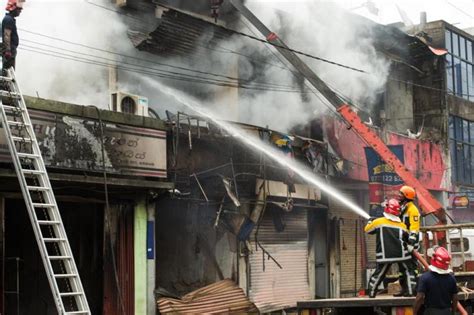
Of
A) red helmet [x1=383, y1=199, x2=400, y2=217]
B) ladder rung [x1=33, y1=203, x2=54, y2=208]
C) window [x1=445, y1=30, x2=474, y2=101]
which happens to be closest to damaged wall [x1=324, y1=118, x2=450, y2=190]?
window [x1=445, y1=30, x2=474, y2=101]

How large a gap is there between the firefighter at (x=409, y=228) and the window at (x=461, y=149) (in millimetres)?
17749

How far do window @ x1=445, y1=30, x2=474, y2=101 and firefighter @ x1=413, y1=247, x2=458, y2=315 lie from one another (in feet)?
65.9

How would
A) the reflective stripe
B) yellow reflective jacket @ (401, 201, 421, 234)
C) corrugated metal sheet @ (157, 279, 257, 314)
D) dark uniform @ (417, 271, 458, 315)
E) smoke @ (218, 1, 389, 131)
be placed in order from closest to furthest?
1. dark uniform @ (417, 271, 458, 315)
2. the reflective stripe
3. yellow reflective jacket @ (401, 201, 421, 234)
4. corrugated metal sheet @ (157, 279, 257, 314)
5. smoke @ (218, 1, 389, 131)

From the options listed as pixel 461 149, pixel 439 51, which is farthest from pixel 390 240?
pixel 461 149

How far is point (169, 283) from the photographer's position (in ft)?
46.6

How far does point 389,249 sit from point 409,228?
19.8 inches

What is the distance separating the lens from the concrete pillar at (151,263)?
1336cm

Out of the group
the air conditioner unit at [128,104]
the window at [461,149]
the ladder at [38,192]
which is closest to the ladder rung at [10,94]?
the ladder at [38,192]

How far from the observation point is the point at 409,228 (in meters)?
9.18

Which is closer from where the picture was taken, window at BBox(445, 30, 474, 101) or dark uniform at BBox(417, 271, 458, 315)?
dark uniform at BBox(417, 271, 458, 315)

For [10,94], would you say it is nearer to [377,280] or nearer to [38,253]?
[38,253]

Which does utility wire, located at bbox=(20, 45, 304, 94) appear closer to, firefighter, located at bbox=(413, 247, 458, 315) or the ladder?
the ladder

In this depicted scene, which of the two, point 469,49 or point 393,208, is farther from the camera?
point 469,49

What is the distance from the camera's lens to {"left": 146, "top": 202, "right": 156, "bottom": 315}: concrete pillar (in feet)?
43.8
